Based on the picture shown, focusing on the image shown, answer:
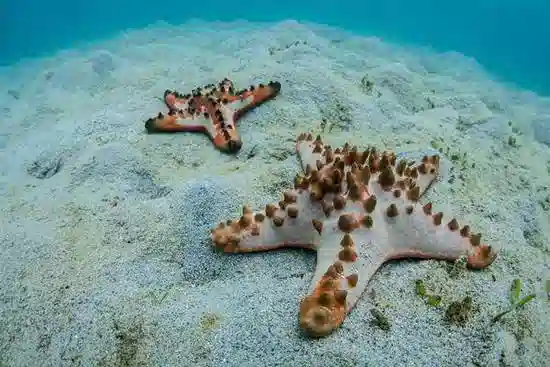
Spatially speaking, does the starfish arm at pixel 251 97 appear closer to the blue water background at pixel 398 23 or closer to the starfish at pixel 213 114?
the starfish at pixel 213 114

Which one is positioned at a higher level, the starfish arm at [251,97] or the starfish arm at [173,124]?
the starfish arm at [251,97]

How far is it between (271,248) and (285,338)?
848 millimetres

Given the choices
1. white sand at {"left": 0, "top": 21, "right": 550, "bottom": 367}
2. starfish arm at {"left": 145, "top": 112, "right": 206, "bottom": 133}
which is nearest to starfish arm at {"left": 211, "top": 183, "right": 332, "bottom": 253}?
white sand at {"left": 0, "top": 21, "right": 550, "bottom": 367}

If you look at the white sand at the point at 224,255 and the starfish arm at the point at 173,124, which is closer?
the white sand at the point at 224,255

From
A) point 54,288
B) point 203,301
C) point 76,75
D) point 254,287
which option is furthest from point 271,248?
point 76,75

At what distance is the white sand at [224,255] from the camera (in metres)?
2.70

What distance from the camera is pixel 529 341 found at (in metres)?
2.81

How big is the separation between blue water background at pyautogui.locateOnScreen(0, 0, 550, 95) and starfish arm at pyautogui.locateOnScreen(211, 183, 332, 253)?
56.6ft

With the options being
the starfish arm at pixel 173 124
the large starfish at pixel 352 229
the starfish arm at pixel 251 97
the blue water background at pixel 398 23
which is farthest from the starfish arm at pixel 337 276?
the blue water background at pixel 398 23

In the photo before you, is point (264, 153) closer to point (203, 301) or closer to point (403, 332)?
point (203, 301)

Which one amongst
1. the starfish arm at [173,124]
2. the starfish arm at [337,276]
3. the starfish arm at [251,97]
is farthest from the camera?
the starfish arm at [251,97]

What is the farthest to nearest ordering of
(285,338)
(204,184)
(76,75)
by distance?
(76,75)
(204,184)
(285,338)

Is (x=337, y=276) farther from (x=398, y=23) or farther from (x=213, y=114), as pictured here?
(x=398, y=23)

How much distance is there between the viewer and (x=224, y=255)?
339cm
